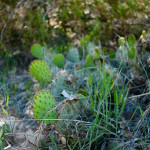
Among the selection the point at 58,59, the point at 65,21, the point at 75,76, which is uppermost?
the point at 65,21

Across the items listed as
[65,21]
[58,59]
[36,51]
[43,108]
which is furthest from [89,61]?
[65,21]

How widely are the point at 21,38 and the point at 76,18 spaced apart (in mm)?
751

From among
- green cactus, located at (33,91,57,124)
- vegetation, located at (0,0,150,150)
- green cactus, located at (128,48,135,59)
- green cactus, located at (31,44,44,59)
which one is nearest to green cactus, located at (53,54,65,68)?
vegetation, located at (0,0,150,150)

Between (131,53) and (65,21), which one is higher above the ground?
(65,21)

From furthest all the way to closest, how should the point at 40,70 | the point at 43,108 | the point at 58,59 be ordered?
the point at 58,59 < the point at 40,70 < the point at 43,108

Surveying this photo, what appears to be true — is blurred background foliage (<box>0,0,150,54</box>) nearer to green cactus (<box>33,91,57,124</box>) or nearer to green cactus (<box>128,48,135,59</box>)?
green cactus (<box>128,48,135,59</box>)

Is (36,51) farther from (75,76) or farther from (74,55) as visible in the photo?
(75,76)

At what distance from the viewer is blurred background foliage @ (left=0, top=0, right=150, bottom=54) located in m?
2.04

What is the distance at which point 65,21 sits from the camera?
2.43 m

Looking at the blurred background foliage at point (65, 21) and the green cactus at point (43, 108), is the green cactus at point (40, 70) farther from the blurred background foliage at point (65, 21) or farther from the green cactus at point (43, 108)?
the blurred background foliage at point (65, 21)

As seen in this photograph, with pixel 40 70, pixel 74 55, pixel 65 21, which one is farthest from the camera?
pixel 65 21

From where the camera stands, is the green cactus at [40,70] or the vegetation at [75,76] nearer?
the vegetation at [75,76]

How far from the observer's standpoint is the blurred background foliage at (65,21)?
6.71 feet

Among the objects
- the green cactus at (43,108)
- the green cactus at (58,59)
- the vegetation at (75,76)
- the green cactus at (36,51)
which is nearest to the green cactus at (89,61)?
the vegetation at (75,76)
